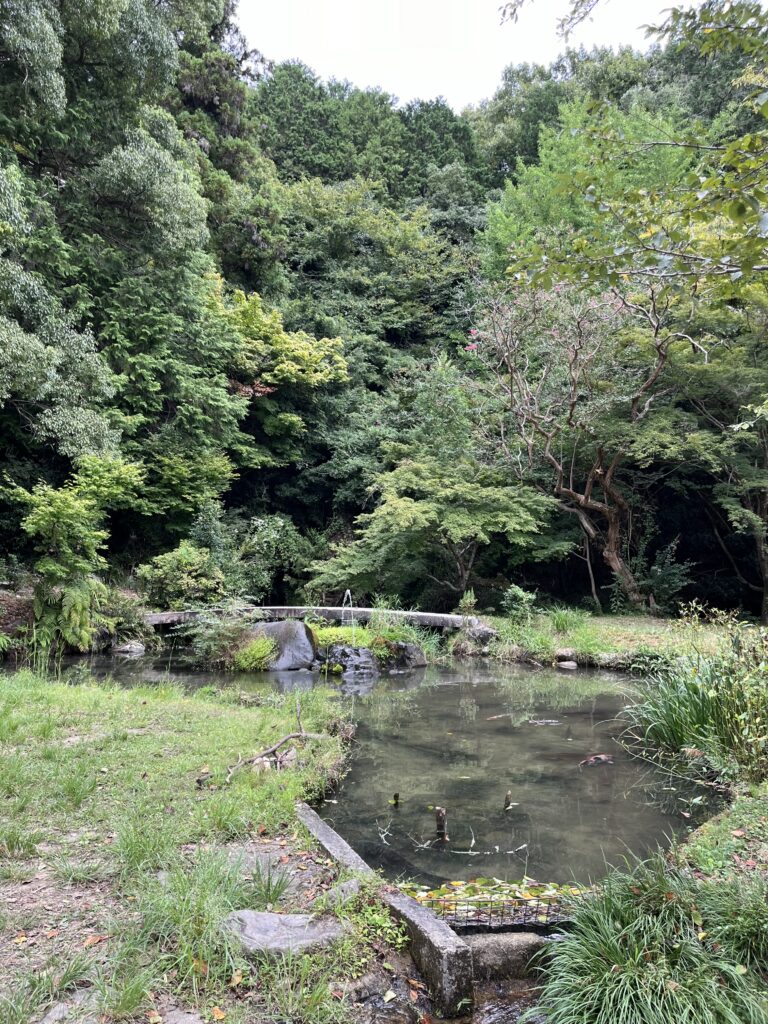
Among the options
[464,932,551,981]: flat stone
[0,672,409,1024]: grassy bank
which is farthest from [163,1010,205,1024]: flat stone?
[464,932,551,981]: flat stone

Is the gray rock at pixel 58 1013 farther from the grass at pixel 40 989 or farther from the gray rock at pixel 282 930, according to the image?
the gray rock at pixel 282 930

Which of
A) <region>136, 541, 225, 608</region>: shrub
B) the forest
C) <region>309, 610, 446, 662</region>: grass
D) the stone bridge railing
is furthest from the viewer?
<region>136, 541, 225, 608</region>: shrub

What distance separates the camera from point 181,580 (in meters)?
12.0

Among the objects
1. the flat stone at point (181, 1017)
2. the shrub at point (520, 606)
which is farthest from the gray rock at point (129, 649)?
the flat stone at point (181, 1017)

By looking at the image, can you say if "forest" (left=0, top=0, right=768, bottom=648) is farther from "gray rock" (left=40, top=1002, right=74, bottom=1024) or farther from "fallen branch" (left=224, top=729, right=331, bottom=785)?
"gray rock" (left=40, top=1002, right=74, bottom=1024)

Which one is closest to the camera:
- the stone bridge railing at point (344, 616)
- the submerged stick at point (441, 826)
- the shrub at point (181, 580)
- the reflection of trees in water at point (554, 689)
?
the submerged stick at point (441, 826)

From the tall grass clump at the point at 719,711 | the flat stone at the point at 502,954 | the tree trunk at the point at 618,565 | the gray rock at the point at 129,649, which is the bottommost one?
the gray rock at the point at 129,649

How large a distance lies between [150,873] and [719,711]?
413 cm

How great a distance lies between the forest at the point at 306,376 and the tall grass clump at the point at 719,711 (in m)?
4.41

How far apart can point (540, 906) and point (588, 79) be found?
28.4m

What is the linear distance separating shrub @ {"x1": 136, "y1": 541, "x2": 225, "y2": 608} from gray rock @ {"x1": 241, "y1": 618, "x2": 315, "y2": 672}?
6.55ft

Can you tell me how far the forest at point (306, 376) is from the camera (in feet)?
36.1

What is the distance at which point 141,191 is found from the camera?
12039 millimetres

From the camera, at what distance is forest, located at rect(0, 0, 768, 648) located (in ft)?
36.1
